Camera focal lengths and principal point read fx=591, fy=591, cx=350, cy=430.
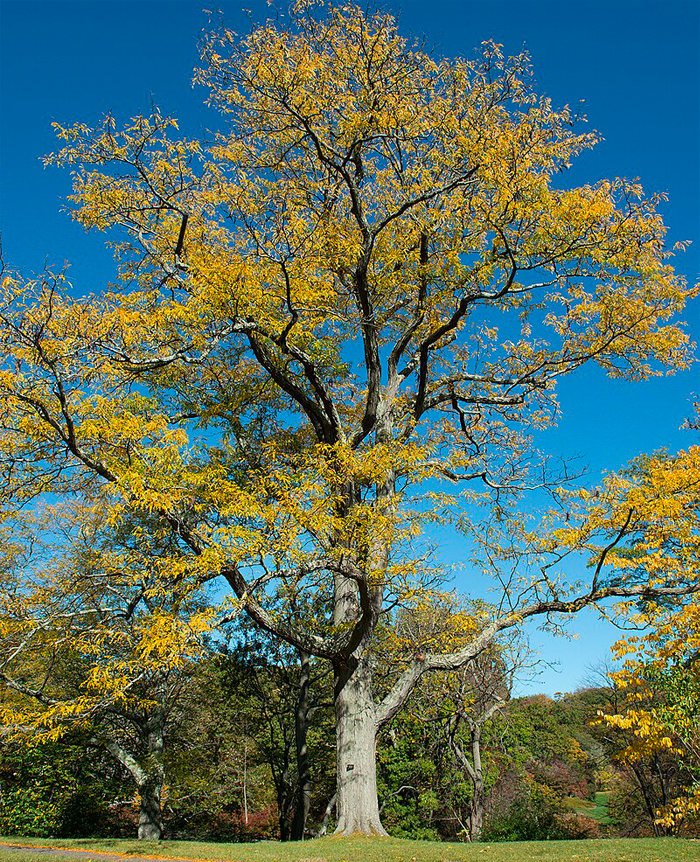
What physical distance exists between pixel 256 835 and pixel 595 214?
25.8 metres

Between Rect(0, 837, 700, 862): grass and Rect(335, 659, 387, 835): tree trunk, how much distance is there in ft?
1.60

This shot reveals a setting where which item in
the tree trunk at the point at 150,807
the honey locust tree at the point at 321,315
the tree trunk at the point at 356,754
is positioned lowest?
the tree trunk at the point at 150,807

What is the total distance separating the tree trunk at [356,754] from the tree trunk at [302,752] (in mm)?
4619

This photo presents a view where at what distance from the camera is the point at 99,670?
737cm

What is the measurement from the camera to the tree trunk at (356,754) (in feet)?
30.9

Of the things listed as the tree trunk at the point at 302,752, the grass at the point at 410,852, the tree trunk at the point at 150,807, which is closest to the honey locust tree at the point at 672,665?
the grass at the point at 410,852

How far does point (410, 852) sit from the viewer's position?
7469 millimetres

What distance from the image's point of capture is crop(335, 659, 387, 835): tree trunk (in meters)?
9.41

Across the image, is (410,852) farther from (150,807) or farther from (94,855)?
(150,807)

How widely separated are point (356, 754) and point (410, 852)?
237cm

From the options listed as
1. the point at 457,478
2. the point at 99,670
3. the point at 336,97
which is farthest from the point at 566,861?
the point at 336,97

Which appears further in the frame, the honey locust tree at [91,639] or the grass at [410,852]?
the honey locust tree at [91,639]

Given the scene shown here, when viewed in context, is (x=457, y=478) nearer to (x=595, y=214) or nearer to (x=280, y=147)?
(x=595, y=214)

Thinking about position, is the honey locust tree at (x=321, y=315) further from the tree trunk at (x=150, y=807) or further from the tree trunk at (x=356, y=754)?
the tree trunk at (x=150, y=807)
